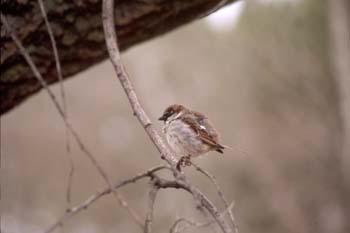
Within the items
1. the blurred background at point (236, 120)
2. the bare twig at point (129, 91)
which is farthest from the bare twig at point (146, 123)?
the blurred background at point (236, 120)

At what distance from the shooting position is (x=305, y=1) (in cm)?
627

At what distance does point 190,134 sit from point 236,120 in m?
4.78

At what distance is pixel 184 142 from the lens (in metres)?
1.55

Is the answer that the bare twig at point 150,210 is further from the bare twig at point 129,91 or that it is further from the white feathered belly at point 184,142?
the white feathered belly at point 184,142

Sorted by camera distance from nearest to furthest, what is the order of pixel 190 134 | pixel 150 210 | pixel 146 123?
1. pixel 150 210
2. pixel 146 123
3. pixel 190 134

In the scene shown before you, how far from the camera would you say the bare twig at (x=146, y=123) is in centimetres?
105

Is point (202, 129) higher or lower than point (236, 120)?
lower

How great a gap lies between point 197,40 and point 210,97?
108cm

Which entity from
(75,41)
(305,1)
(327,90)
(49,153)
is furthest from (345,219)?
(75,41)

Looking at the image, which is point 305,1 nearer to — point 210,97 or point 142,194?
point 210,97

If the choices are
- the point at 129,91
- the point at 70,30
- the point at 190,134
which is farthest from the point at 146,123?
the point at 70,30

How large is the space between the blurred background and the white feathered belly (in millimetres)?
3826

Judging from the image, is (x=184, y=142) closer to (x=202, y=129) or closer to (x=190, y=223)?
(x=202, y=129)

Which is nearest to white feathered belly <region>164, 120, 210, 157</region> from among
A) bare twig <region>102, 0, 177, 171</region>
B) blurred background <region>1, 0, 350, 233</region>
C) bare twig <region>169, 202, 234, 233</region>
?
bare twig <region>102, 0, 177, 171</region>
